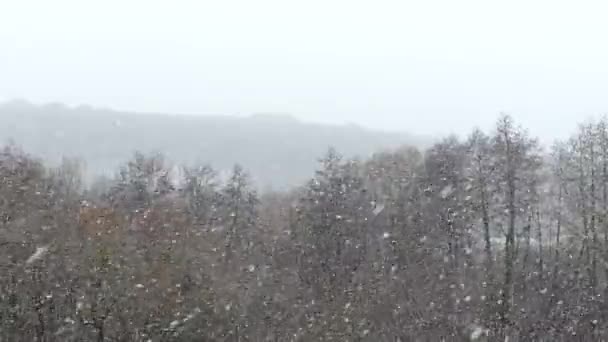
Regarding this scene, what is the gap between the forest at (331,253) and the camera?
21484 millimetres

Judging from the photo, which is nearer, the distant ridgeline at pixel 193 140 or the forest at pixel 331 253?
the forest at pixel 331 253

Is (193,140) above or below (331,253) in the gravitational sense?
below

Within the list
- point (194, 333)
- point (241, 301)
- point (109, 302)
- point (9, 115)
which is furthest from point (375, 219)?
point (9, 115)

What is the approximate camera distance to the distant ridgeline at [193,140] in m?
160

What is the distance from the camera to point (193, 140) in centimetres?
18288

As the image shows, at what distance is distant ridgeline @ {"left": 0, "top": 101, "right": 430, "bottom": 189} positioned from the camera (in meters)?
160

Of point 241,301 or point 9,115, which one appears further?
point 9,115

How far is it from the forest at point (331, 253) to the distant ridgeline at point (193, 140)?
355 ft

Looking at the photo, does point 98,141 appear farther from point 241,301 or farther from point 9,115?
point 241,301

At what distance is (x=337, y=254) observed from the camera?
3400cm

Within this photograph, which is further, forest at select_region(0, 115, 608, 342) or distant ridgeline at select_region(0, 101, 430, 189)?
distant ridgeline at select_region(0, 101, 430, 189)

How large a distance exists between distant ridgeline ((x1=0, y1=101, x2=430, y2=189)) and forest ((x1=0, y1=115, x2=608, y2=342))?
108309 mm

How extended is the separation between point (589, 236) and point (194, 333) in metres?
19.3

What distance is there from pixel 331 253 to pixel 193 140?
15216 cm
